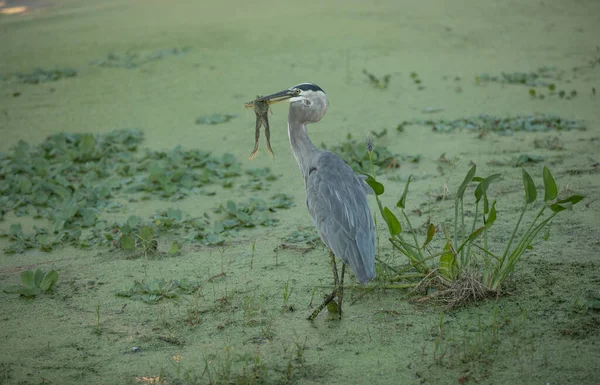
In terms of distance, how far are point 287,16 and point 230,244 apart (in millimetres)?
5397

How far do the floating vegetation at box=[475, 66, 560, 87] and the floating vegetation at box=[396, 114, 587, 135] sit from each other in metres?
0.87

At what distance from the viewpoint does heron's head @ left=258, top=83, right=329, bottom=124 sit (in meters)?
3.26

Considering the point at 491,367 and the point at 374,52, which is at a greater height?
the point at 374,52

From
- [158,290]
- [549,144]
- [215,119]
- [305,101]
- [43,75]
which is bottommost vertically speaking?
[158,290]

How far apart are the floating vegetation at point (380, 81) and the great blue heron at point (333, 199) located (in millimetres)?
3038

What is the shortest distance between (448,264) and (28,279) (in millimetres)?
1866

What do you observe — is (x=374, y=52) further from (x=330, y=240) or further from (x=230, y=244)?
(x=330, y=240)

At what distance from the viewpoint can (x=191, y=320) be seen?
2.83 metres

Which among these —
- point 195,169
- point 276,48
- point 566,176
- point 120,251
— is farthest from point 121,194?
point 276,48

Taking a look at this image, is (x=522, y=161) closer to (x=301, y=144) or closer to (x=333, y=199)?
(x=301, y=144)

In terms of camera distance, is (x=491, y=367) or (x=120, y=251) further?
(x=120, y=251)

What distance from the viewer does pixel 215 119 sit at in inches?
228

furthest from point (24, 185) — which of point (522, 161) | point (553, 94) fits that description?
point (553, 94)

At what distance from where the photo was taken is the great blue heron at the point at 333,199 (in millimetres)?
2777
